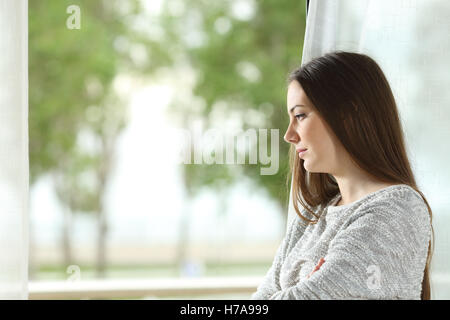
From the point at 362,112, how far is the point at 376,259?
26 cm

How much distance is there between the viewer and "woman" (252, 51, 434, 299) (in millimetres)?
840

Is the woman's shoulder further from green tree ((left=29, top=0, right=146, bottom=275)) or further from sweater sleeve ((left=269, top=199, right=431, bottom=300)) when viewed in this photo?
green tree ((left=29, top=0, right=146, bottom=275))

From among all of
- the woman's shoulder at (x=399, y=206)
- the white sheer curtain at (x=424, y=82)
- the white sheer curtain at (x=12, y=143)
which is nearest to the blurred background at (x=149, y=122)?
the white sheer curtain at (x=424, y=82)

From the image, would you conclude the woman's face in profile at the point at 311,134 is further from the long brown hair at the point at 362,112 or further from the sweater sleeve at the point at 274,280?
the sweater sleeve at the point at 274,280

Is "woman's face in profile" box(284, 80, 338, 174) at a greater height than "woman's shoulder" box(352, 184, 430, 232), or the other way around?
"woman's face in profile" box(284, 80, 338, 174)

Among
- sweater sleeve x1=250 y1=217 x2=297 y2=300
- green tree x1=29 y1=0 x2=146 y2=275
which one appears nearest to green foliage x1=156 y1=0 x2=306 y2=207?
green tree x1=29 y1=0 x2=146 y2=275

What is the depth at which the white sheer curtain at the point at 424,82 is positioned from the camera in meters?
1.15

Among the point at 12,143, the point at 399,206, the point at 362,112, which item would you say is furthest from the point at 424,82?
the point at 12,143

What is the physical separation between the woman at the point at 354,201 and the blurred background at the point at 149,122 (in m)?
3.10

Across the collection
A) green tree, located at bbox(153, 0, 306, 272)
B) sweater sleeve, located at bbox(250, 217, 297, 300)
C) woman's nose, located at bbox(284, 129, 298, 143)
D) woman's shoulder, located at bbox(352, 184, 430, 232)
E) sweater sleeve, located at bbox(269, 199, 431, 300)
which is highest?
green tree, located at bbox(153, 0, 306, 272)

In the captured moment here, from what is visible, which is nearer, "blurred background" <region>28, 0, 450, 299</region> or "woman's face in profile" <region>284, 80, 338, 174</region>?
"woman's face in profile" <region>284, 80, 338, 174</region>

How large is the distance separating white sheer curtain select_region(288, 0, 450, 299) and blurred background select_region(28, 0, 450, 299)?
293cm

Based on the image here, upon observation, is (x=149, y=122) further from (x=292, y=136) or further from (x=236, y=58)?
(x=292, y=136)
